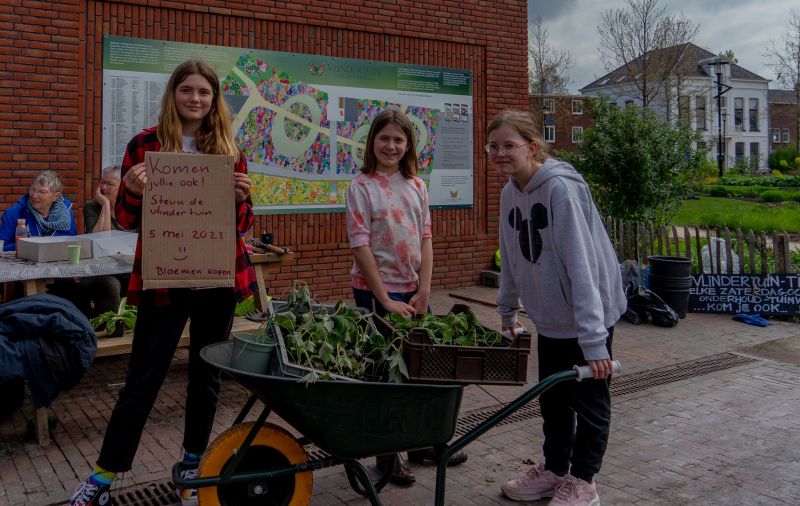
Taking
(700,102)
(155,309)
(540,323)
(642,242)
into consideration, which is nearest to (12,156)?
(155,309)

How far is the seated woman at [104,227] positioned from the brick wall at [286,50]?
64 cm

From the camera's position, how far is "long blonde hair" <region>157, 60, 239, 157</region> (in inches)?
124

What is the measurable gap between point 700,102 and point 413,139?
208 ft

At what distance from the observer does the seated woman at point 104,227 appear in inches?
241

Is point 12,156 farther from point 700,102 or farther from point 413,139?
point 700,102

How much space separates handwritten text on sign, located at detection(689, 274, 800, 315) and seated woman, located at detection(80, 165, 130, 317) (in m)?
6.96

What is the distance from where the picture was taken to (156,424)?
189 inches

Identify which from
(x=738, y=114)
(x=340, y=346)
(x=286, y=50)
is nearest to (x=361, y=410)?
(x=340, y=346)

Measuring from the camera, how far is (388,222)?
3854 mm

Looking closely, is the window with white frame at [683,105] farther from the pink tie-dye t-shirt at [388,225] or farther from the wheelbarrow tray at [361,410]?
the wheelbarrow tray at [361,410]

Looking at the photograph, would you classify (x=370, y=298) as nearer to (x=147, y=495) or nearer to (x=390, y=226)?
(x=390, y=226)

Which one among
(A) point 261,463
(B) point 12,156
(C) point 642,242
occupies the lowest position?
(A) point 261,463

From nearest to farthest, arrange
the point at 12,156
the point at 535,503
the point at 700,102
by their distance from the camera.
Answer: the point at 535,503 → the point at 12,156 → the point at 700,102

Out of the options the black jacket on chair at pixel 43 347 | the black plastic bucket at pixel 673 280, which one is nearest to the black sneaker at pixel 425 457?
the black jacket on chair at pixel 43 347
